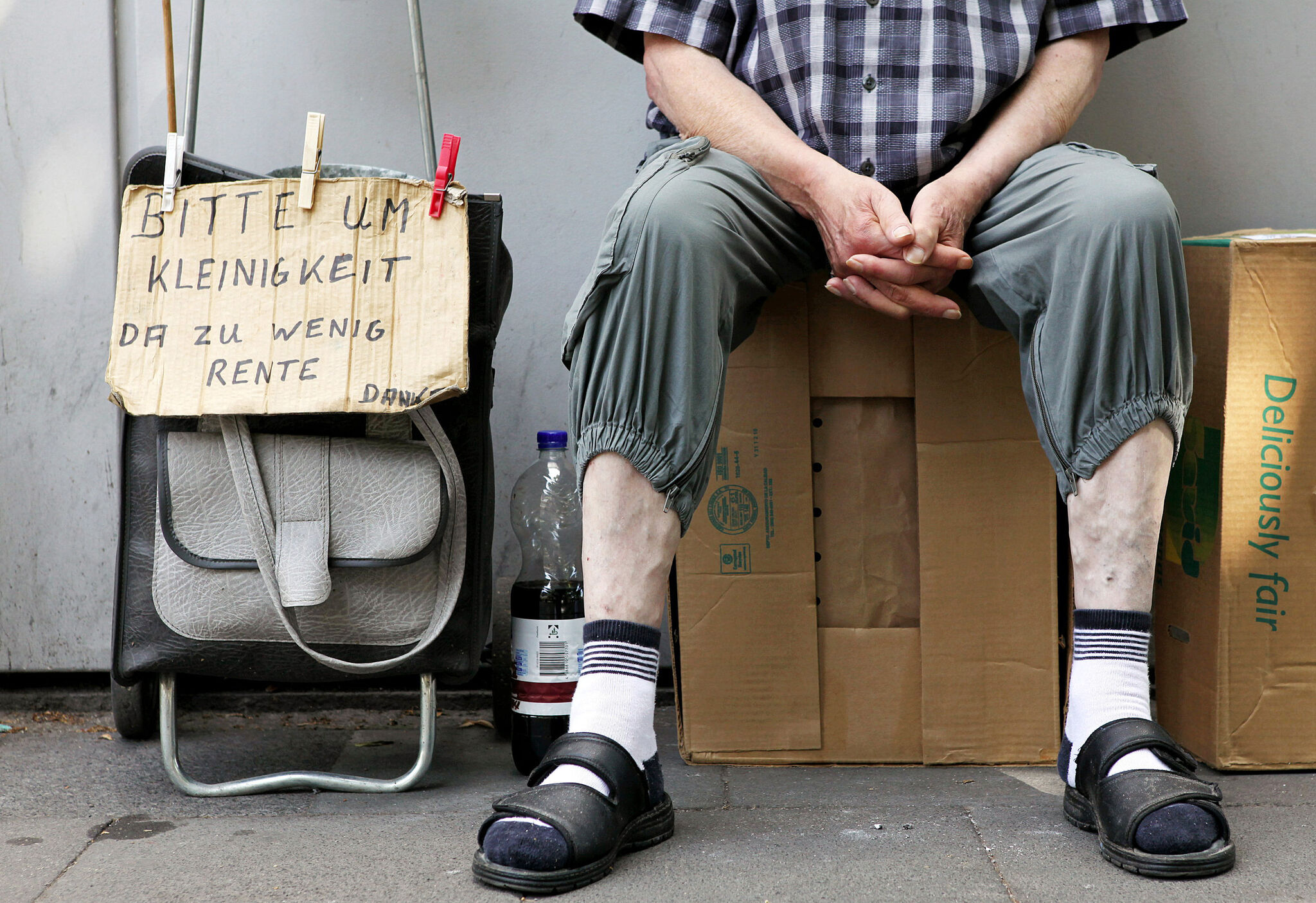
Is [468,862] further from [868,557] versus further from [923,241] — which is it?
[923,241]

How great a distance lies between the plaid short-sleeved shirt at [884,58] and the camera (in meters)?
1.35

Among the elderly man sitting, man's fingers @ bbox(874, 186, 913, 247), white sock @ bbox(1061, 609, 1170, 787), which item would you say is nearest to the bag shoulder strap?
the elderly man sitting

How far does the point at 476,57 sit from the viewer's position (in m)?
1.75

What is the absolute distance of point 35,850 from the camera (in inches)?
44.9

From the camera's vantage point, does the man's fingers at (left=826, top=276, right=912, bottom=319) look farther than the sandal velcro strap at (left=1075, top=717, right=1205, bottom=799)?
Yes

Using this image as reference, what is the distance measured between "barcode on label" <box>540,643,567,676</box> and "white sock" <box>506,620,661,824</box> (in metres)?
0.28

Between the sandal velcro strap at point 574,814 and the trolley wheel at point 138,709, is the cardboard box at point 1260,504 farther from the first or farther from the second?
the trolley wheel at point 138,709

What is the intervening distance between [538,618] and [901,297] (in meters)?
0.61

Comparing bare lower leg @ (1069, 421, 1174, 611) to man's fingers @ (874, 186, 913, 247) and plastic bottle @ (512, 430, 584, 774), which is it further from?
plastic bottle @ (512, 430, 584, 774)

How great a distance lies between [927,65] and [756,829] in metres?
0.95

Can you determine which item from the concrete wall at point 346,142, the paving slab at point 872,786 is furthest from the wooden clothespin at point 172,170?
the paving slab at point 872,786

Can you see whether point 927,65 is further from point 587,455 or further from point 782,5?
point 587,455

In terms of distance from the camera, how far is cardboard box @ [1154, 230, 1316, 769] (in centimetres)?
133

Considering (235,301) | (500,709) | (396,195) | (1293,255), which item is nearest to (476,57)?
(396,195)
